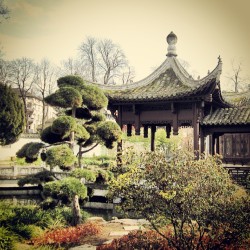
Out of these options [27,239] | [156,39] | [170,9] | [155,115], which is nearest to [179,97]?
[155,115]

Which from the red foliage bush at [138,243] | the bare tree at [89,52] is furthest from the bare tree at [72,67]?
the red foliage bush at [138,243]

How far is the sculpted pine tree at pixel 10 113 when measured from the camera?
813cm

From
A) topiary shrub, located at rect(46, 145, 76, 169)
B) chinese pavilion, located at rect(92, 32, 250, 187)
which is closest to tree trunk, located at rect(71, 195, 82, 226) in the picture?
topiary shrub, located at rect(46, 145, 76, 169)

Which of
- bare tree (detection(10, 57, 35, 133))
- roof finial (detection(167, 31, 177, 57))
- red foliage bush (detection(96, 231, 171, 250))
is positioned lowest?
red foliage bush (detection(96, 231, 171, 250))

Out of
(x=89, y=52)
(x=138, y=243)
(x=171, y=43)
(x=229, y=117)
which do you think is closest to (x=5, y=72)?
(x=89, y=52)

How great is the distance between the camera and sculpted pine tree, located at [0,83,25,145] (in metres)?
8.13

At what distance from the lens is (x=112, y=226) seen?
8.73 m

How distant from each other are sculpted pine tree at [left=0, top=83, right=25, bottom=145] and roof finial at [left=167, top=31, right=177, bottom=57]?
4.36 m

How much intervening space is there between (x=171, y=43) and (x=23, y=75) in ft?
13.9

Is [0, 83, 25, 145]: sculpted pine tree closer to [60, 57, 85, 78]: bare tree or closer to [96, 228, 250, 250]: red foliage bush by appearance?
[60, 57, 85, 78]: bare tree

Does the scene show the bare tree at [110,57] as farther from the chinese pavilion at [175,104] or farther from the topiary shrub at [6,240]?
the topiary shrub at [6,240]

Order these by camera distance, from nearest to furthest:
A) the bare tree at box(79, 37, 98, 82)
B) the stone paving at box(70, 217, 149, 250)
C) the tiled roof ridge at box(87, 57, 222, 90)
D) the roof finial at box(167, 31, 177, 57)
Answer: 1. the stone paving at box(70, 217, 149, 250)
2. the bare tree at box(79, 37, 98, 82)
3. the roof finial at box(167, 31, 177, 57)
4. the tiled roof ridge at box(87, 57, 222, 90)

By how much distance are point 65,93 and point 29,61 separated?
1.20 metres

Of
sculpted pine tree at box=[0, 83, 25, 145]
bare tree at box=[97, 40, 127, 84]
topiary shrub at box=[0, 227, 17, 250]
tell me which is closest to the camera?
topiary shrub at box=[0, 227, 17, 250]
